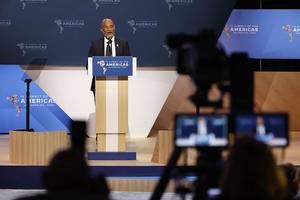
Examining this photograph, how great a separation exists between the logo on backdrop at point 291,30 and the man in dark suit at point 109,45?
155 inches

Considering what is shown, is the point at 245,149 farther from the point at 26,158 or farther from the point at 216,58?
the point at 26,158

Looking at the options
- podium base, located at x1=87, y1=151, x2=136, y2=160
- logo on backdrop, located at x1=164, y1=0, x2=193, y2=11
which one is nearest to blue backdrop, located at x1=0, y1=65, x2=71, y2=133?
logo on backdrop, located at x1=164, y1=0, x2=193, y2=11

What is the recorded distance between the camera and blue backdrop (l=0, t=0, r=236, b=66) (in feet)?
36.3

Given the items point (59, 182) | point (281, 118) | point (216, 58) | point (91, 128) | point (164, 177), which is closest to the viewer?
point (59, 182)

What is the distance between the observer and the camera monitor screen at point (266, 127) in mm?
3369

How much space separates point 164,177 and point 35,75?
25.9 feet

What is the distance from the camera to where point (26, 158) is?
766 centimetres

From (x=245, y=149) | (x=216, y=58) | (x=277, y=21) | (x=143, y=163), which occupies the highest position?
(x=277, y=21)

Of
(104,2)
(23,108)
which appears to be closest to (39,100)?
(23,108)

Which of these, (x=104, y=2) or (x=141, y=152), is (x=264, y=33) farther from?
(x=141, y=152)

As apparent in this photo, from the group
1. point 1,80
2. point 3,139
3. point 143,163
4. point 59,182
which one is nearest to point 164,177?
point 59,182

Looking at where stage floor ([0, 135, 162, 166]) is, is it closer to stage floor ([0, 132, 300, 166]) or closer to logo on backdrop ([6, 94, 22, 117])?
stage floor ([0, 132, 300, 166])

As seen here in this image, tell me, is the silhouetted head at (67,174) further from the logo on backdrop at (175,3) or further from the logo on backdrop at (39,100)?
the logo on backdrop at (39,100)

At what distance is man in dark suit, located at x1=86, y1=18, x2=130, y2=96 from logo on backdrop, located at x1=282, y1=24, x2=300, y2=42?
155 inches
